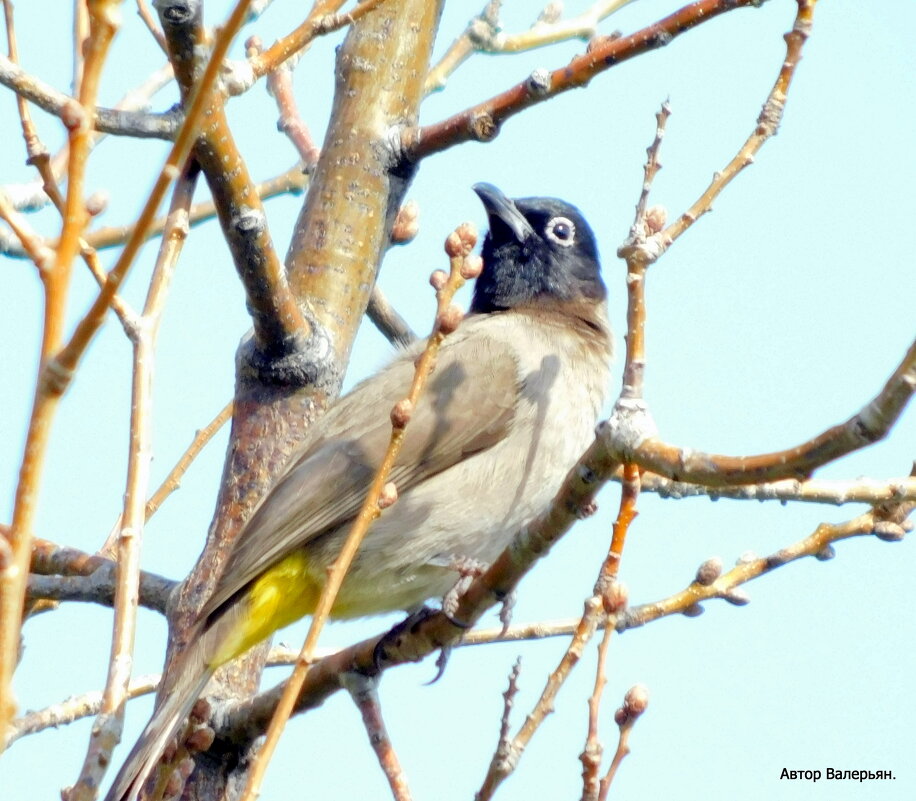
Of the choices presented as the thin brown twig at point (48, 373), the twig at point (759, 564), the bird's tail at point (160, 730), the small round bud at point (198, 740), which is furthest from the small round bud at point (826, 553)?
the thin brown twig at point (48, 373)

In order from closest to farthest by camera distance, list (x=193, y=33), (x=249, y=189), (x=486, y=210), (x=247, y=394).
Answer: (x=193, y=33)
(x=249, y=189)
(x=247, y=394)
(x=486, y=210)

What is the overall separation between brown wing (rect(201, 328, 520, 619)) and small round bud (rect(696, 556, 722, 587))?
1681 millimetres

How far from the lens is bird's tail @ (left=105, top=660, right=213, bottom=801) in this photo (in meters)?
3.57

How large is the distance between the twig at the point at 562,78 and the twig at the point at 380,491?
886 mm

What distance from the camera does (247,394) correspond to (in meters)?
4.50

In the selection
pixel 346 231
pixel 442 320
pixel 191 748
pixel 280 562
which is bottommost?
pixel 191 748

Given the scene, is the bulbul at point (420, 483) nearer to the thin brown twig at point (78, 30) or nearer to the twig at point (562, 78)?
the twig at point (562, 78)

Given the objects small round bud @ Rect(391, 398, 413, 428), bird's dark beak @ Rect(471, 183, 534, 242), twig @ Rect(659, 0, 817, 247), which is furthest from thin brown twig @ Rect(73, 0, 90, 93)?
bird's dark beak @ Rect(471, 183, 534, 242)

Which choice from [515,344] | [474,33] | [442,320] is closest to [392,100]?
[474,33]

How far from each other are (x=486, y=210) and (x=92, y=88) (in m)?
4.57

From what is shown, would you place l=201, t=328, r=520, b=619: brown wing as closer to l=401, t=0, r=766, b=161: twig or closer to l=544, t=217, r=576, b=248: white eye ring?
l=544, t=217, r=576, b=248: white eye ring

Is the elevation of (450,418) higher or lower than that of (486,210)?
lower

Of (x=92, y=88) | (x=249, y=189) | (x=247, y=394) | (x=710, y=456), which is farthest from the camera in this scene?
(x=247, y=394)

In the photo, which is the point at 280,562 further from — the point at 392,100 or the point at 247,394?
the point at 392,100
